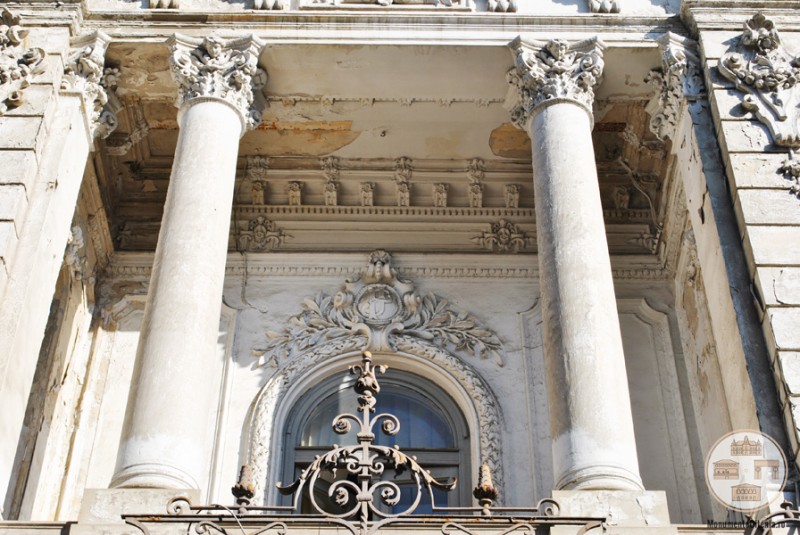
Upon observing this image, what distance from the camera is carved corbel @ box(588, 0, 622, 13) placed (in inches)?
548

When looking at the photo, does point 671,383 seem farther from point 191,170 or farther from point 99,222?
point 99,222

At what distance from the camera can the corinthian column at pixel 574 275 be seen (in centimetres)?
1034

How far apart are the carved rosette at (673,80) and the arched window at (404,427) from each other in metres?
4.25

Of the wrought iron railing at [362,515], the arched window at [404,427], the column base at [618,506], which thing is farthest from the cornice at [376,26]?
the column base at [618,506]

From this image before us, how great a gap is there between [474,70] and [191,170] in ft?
11.9

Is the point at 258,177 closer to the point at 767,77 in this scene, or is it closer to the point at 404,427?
the point at 404,427

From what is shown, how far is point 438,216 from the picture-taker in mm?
16344

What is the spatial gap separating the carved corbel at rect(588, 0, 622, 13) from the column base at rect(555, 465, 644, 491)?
19.6 feet

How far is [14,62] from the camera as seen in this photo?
1323 cm

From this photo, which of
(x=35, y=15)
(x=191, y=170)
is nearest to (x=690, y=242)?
(x=191, y=170)

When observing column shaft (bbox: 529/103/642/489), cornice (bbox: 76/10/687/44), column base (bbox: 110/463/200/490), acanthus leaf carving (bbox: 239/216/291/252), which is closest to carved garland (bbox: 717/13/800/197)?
cornice (bbox: 76/10/687/44)

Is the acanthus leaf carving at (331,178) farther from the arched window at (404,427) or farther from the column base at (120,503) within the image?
the column base at (120,503)

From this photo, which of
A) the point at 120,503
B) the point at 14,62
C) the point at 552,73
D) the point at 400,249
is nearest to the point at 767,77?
the point at 552,73

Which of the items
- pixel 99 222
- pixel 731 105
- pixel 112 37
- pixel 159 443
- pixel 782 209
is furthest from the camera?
pixel 99 222
